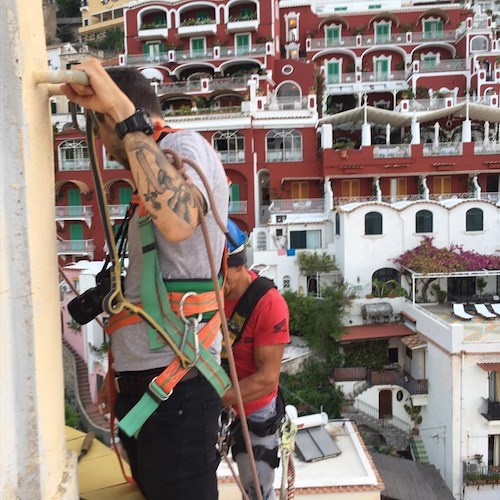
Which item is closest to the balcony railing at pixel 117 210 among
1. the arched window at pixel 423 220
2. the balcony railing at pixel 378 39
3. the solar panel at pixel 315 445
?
the arched window at pixel 423 220

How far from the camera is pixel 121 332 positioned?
240 centimetres

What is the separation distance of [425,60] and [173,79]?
56.5ft

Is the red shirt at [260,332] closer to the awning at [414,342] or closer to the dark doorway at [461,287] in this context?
the awning at [414,342]

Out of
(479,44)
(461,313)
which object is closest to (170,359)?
(461,313)

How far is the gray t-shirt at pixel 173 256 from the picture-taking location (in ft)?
7.48

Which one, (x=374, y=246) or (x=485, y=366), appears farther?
(x=374, y=246)

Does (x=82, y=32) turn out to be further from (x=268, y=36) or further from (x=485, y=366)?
(x=485, y=366)

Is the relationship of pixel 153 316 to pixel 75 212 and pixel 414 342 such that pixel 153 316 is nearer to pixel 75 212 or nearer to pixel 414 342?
pixel 414 342

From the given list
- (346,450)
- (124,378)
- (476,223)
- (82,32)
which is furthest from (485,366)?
(82,32)

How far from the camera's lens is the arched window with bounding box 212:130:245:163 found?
27766 millimetres

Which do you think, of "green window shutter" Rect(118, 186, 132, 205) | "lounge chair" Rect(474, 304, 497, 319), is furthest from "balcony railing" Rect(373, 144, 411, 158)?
"green window shutter" Rect(118, 186, 132, 205)

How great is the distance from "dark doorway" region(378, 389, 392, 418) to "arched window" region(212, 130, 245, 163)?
544 inches

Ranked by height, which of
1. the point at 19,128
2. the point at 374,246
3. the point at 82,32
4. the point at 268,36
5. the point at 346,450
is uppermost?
the point at 82,32

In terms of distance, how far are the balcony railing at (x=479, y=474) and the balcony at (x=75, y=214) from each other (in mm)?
20734
